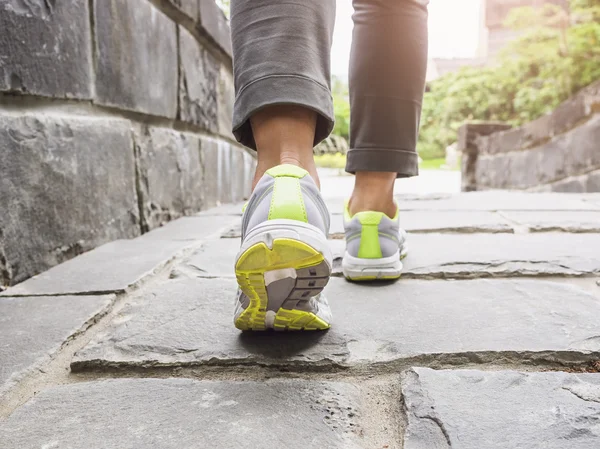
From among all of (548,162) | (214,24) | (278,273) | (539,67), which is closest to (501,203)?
(214,24)

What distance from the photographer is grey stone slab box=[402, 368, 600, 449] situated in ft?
1.70

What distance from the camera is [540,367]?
0.71 metres

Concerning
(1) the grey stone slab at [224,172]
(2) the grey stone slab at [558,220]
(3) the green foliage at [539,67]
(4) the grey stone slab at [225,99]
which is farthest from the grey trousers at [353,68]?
(3) the green foliage at [539,67]

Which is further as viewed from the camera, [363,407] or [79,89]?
[79,89]

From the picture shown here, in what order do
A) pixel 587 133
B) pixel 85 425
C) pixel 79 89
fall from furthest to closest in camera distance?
pixel 587 133 → pixel 79 89 → pixel 85 425

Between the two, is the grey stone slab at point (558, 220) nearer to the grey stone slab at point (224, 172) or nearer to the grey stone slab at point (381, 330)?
the grey stone slab at point (381, 330)

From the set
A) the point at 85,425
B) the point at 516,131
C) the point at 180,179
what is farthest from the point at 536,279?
the point at 516,131

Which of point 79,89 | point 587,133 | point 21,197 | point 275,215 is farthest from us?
point 587,133

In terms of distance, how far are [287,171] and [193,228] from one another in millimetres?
1236

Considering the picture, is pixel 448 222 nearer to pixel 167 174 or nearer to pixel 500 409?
pixel 167 174

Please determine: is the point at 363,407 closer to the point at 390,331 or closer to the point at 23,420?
the point at 390,331

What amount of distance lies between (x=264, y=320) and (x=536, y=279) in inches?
27.4

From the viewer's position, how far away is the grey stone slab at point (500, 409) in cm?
52

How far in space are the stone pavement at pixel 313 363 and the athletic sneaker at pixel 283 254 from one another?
56 mm
